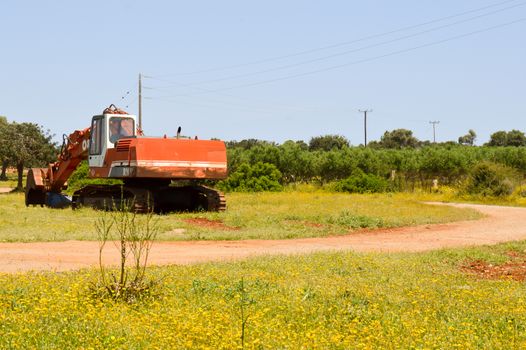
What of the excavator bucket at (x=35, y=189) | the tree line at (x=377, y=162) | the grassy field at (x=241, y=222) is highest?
the tree line at (x=377, y=162)

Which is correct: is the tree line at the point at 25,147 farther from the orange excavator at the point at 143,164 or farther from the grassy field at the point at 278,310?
the grassy field at the point at 278,310

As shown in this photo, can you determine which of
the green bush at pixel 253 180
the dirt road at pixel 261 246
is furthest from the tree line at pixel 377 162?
the dirt road at pixel 261 246

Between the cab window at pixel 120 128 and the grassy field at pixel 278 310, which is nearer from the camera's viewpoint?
the grassy field at pixel 278 310

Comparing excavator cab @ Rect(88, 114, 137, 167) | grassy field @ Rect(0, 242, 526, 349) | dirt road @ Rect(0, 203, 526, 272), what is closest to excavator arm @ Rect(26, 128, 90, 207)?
excavator cab @ Rect(88, 114, 137, 167)

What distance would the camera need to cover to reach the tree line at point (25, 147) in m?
66.9

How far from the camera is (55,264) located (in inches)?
570

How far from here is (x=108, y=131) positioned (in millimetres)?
28875

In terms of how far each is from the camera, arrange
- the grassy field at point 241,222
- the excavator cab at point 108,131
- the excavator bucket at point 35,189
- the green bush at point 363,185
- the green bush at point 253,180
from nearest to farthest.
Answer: the grassy field at point 241,222
the excavator cab at point 108,131
the excavator bucket at point 35,189
the green bush at point 253,180
the green bush at point 363,185

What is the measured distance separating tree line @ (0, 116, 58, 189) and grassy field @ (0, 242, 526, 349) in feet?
188

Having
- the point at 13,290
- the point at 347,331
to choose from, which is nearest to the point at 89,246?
the point at 13,290

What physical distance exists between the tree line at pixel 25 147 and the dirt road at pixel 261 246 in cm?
5008

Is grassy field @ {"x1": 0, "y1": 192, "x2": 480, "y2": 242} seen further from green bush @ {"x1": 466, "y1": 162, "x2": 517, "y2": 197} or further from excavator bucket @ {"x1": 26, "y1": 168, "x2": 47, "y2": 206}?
green bush @ {"x1": 466, "y1": 162, "x2": 517, "y2": 197}

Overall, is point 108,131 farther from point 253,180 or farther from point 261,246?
point 253,180

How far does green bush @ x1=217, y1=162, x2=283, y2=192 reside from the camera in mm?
50281
